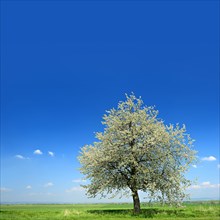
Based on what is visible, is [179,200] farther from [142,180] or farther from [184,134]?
[184,134]

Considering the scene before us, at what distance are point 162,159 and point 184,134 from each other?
6.07 m

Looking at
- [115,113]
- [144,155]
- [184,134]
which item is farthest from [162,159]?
[115,113]

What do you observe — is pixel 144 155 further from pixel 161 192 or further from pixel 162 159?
pixel 161 192

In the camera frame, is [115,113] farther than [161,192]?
Yes

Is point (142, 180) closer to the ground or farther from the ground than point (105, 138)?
closer to the ground

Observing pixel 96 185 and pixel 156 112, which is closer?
pixel 96 185

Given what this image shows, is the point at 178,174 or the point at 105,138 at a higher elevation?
the point at 105,138

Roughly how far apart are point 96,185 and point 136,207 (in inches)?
257

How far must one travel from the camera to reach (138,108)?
51.3 m

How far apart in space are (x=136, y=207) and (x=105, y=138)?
10.8 m

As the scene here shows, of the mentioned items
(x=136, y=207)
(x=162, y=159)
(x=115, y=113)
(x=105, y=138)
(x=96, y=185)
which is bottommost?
(x=136, y=207)

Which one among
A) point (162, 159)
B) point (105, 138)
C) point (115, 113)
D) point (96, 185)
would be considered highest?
point (115, 113)

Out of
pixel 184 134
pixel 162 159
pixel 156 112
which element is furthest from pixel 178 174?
pixel 156 112

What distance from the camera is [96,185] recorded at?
159 feet
